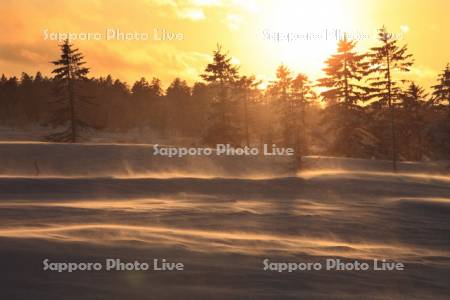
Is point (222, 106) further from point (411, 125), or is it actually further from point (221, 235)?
point (221, 235)

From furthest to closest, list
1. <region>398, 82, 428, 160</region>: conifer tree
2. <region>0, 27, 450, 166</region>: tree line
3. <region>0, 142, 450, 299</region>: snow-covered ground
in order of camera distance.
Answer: <region>398, 82, 428, 160</region>: conifer tree
<region>0, 27, 450, 166</region>: tree line
<region>0, 142, 450, 299</region>: snow-covered ground

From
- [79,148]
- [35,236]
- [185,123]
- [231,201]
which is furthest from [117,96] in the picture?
[35,236]

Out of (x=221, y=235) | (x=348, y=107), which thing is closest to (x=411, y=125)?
(x=348, y=107)

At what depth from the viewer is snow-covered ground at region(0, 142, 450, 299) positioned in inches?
217

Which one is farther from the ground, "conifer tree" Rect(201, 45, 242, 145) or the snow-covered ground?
"conifer tree" Rect(201, 45, 242, 145)

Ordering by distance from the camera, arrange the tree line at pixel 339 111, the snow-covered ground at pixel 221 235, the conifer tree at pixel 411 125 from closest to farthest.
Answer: the snow-covered ground at pixel 221 235 < the tree line at pixel 339 111 < the conifer tree at pixel 411 125

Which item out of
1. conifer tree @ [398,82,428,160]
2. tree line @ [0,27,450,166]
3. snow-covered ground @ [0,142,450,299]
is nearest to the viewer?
A: snow-covered ground @ [0,142,450,299]

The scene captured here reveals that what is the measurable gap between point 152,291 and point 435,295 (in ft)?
10.3

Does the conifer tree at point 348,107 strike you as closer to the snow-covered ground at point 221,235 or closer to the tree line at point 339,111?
the tree line at point 339,111

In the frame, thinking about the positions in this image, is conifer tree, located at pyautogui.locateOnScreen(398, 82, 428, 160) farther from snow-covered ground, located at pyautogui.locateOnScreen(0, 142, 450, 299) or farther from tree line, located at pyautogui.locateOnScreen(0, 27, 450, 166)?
snow-covered ground, located at pyautogui.locateOnScreen(0, 142, 450, 299)

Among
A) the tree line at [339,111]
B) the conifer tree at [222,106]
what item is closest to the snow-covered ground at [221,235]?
the tree line at [339,111]

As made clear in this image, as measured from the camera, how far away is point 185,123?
84000 millimetres

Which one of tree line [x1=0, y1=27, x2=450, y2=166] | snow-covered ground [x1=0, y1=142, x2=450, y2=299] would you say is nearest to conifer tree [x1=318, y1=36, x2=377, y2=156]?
tree line [x1=0, y1=27, x2=450, y2=166]

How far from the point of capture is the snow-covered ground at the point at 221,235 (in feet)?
18.1
